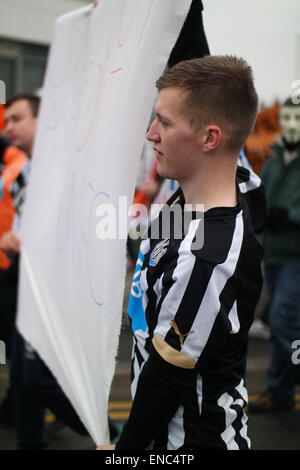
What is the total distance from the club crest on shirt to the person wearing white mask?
2.28m

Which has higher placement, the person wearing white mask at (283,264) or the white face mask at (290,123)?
the white face mask at (290,123)

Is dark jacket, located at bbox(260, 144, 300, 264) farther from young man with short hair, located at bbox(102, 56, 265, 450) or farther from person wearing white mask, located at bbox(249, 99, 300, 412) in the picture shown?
young man with short hair, located at bbox(102, 56, 265, 450)

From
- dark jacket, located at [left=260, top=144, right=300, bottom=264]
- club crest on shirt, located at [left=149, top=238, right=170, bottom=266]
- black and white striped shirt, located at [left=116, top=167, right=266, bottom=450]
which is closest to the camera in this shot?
black and white striped shirt, located at [left=116, top=167, right=266, bottom=450]

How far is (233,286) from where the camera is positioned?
1355 mm

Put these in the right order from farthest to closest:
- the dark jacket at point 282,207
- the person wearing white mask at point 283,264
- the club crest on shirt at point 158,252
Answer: the dark jacket at point 282,207
the person wearing white mask at point 283,264
the club crest on shirt at point 158,252

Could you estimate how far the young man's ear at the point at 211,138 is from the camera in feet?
4.61

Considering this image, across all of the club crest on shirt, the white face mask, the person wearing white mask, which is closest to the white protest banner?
the club crest on shirt

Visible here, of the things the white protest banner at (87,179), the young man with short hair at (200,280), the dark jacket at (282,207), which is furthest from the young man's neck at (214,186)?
the dark jacket at (282,207)

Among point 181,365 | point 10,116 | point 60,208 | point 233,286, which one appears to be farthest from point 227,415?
point 10,116

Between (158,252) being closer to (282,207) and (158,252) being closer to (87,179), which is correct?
(87,179)

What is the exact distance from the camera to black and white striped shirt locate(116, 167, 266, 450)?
4.35ft

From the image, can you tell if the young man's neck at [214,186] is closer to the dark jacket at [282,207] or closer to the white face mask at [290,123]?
the white face mask at [290,123]

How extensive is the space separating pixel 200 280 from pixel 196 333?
0.12m

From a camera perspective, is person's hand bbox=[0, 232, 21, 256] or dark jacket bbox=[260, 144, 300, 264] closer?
person's hand bbox=[0, 232, 21, 256]
